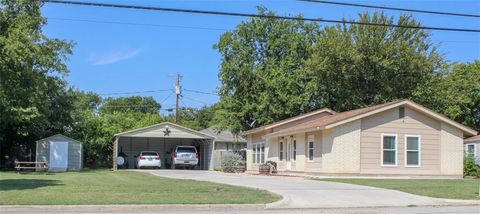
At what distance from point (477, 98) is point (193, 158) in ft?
95.8

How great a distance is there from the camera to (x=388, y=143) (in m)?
30.3

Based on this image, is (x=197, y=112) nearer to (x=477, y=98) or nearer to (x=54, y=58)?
(x=477, y=98)

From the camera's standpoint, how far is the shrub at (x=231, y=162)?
4247 cm

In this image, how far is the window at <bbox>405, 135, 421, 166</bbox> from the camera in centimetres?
3048

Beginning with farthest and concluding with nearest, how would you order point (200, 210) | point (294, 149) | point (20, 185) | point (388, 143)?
point (294, 149) < point (388, 143) < point (20, 185) < point (200, 210)

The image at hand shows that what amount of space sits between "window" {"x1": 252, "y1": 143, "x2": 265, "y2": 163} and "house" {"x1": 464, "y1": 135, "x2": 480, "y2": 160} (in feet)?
49.9

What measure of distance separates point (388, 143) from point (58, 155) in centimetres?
2269

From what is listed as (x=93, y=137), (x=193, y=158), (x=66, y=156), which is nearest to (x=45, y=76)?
(x=66, y=156)

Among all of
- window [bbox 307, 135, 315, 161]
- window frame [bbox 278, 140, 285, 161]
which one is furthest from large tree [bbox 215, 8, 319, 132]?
window [bbox 307, 135, 315, 161]

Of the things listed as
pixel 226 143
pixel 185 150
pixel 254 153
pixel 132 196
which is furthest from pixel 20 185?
pixel 226 143

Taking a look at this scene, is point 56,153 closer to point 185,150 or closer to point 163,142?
point 185,150

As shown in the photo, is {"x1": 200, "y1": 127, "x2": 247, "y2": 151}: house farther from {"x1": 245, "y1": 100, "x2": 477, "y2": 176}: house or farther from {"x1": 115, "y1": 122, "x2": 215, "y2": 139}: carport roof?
{"x1": 245, "y1": 100, "x2": 477, "y2": 176}: house

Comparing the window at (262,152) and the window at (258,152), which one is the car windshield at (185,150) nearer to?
the window at (258,152)

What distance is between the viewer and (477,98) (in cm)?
5734
